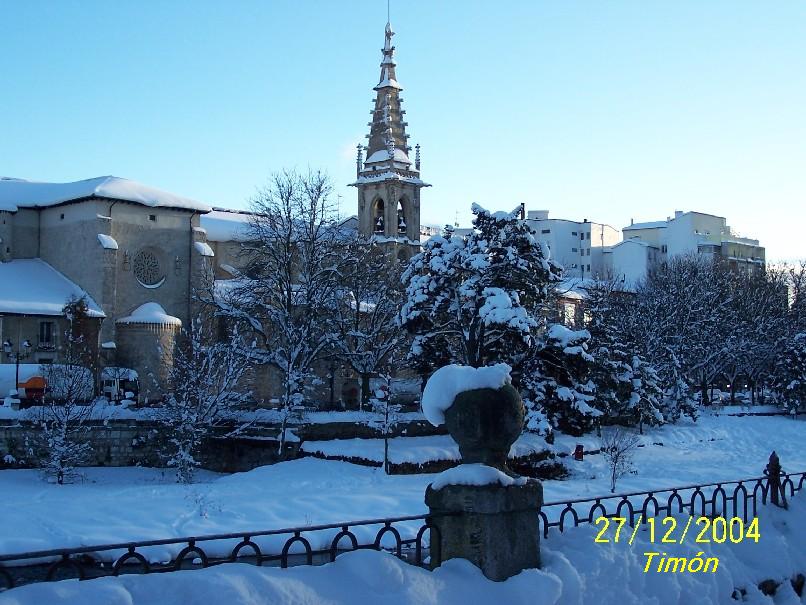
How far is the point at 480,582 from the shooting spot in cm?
649

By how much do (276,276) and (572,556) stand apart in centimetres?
2692

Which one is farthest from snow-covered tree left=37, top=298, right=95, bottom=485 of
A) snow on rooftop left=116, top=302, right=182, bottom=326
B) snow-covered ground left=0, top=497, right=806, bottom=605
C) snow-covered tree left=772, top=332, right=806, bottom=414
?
snow-covered tree left=772, top=332, right=806, bottom=414

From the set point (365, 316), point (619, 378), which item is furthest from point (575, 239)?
point (619, 378)

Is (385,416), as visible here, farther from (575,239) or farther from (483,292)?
(575,239)

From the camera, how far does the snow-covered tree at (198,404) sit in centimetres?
3047

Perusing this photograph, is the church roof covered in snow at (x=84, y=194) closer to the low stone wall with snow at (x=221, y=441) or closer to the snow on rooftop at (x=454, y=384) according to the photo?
the low stone wall with snow at (x=221, y=441)

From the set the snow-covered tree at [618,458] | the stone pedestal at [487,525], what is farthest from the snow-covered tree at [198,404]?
the stone pedestal at [487,525]

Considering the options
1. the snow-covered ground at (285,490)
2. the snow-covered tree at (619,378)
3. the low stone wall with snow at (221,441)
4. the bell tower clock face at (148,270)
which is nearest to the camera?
the snow-covered ground at (285,490)

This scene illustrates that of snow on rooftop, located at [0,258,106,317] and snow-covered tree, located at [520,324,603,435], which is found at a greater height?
snow on rooftop, located at [0,258,106,317]

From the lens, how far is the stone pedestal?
21.6 ft

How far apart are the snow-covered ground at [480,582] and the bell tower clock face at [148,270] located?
39368 mm

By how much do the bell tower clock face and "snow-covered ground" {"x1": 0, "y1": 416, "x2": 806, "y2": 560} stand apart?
15.7 meters

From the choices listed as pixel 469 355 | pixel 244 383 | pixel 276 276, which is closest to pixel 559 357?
pixel 469 355

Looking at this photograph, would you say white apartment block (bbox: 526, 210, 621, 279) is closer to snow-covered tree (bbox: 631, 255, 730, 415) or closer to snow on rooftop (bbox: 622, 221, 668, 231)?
snow on rooftop (bbox: 622, 221, 668, 231)
